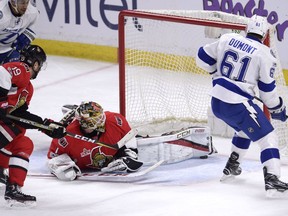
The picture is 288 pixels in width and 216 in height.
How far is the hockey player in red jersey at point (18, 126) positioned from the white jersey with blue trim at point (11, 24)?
131 centimetres

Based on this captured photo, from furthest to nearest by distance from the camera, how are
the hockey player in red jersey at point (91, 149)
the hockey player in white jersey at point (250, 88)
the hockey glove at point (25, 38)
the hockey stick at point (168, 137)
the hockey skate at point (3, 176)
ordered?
the hockey glove at point (25, 38) < the hockey stick at point (168, 137) < the hockey player in red jersey at point (91, 149) < the hockey skate at point (3, 176) < the hockey player in white jersey at point (250, 88)

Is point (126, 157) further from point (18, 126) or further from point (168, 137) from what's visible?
point (18, 126)

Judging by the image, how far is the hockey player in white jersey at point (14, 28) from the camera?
638 centimetres

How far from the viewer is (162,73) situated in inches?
265

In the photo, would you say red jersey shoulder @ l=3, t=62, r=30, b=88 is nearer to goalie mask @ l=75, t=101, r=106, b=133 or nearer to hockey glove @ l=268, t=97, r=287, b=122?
goalie mask @ l=75, t=101, r=106, b=133

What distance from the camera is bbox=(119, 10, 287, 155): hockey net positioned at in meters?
6.37

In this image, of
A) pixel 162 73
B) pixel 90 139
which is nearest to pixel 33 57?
pixel 90 139

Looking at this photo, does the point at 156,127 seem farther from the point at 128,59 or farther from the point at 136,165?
the point at 136,165

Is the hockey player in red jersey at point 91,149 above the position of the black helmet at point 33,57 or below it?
below

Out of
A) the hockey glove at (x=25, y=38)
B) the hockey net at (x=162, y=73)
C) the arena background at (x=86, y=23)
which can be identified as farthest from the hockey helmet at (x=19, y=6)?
the arena background at (x=86, y=23)

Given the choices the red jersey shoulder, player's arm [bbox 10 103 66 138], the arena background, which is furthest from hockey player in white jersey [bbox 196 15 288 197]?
the arena background

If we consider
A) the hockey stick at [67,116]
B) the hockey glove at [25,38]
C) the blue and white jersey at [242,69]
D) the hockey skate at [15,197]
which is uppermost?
the blue and white jersey at [242,69]

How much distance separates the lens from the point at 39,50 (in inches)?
202

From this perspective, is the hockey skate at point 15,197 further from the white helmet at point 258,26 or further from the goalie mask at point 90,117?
the white helmet at point 258,26
